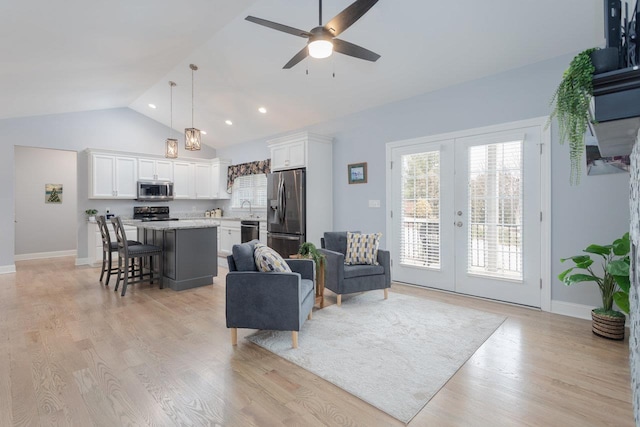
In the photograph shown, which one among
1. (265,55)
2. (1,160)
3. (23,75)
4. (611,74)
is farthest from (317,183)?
(1,160)

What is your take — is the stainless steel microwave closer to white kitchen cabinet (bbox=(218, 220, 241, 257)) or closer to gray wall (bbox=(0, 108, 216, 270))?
gray wall (bbox=(0, 108, 216, 270))

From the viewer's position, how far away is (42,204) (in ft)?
23.6

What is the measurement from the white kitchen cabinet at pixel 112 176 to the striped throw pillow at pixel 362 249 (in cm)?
519

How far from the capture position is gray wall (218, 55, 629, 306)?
3.13 m

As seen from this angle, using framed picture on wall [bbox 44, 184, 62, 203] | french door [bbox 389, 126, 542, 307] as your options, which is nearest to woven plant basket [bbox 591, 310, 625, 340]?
french door [bbox 389, 126, 542, 307]

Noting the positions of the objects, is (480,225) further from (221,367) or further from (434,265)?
(221,367)

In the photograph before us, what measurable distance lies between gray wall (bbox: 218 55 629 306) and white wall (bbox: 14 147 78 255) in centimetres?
608

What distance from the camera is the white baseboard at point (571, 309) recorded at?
3213mm

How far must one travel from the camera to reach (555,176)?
3.36 metres

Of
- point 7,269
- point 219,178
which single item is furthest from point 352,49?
point 7,269

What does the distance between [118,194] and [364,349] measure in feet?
20.3

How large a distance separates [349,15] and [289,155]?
3.44 meters

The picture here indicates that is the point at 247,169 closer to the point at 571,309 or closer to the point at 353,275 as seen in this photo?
the point at 353,275

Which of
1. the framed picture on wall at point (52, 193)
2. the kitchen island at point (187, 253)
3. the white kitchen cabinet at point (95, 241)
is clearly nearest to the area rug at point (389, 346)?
the kitchen island at point (187, 253)
